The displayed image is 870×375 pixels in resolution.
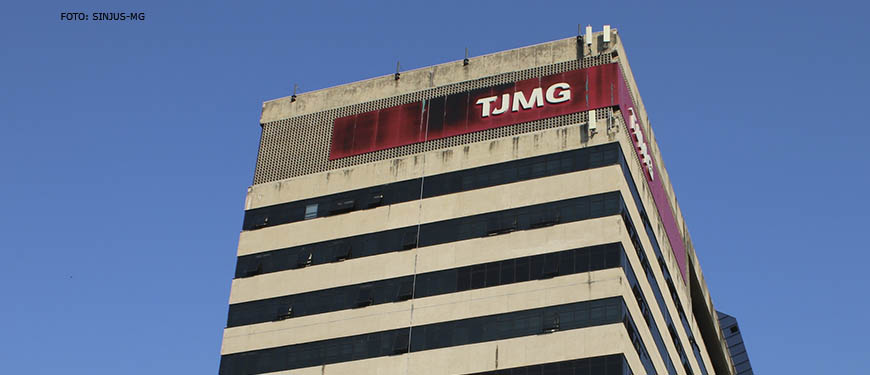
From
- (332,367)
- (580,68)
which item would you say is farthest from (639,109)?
(332,367)

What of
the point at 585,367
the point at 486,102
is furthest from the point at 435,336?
the point at 486,102

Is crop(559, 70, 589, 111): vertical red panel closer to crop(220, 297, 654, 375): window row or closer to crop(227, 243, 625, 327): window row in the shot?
crop(227, 243, 625, 327): window row

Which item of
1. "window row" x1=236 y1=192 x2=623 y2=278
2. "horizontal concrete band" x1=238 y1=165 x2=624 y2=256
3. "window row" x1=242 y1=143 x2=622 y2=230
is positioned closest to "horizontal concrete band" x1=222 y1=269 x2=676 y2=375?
"window row" x1=236 y1=192 x2=623 y2=278

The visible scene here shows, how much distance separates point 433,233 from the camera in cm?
8856

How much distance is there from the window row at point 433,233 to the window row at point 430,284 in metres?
2.57

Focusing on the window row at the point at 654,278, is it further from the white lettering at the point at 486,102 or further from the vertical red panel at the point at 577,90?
the white lettering at the point at 486,102

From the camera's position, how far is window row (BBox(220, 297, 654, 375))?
8112 centimetres

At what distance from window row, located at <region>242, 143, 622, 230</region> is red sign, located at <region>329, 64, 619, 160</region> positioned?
395 centimetres

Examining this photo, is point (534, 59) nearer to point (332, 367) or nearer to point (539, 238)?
point (539, 238)

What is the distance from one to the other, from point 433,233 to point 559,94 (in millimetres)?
13951

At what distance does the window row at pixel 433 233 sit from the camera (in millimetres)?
85250

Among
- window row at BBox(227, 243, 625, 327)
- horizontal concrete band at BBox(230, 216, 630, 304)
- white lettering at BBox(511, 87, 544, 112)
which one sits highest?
white lettering at BBox(511, 87, 544, 112)

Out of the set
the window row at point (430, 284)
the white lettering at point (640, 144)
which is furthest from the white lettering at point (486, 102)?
the window row at point (430, 284)

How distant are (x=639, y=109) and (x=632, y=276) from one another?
18.0 meters
